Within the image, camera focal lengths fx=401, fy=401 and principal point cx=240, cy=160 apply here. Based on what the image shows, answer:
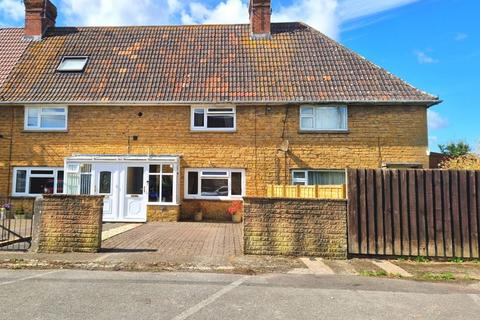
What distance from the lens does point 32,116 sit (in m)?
17.5

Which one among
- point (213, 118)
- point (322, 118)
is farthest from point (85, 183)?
point (322, 118)

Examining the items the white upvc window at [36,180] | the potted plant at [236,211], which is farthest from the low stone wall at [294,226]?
the white upvc window at [36,180]

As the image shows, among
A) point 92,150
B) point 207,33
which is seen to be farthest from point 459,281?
point 207,33

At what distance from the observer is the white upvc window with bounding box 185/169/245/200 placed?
1711cm

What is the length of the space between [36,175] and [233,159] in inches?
336

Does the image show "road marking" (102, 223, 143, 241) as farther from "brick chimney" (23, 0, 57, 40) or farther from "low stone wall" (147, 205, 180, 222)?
"brick chimney" (23, 0, 57, 40)

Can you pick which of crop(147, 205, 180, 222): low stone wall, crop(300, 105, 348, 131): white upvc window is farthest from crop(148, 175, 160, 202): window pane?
crop(300, 105, 348, 131): white upvc window

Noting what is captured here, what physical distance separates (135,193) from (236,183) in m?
4.25

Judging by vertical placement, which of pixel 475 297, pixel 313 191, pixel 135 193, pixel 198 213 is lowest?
pixel 475 297

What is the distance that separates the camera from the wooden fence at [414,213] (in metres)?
9.23

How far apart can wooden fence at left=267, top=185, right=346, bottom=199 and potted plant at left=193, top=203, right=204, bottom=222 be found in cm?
343

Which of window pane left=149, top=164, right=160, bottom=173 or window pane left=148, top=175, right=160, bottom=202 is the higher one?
window pane left=149, top=164, right=160, bottom=173

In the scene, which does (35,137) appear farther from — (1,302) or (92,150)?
(1,302)

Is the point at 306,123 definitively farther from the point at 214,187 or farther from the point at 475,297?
the point at 475,297
